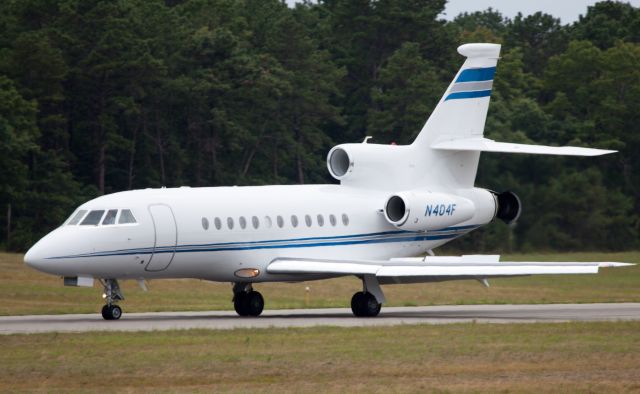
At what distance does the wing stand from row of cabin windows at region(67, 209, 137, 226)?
3720 mm

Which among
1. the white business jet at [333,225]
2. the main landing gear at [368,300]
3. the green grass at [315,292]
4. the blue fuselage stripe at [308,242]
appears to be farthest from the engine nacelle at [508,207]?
Answer: the main landing gear at [368,300]

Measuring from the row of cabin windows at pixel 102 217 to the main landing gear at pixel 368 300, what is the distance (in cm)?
552

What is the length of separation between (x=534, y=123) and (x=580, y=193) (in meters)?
15.0

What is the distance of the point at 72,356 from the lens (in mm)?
22188

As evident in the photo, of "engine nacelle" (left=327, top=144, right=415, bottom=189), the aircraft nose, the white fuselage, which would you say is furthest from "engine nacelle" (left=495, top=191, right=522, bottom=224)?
the aircraft nose

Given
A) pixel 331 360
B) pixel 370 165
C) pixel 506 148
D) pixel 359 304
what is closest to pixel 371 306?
pixel 359 304

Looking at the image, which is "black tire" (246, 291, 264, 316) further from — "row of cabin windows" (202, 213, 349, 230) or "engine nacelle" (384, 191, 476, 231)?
"engine nacelle" (384, 191, 476, 231)

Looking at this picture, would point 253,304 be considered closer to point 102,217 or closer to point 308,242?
point 308,242

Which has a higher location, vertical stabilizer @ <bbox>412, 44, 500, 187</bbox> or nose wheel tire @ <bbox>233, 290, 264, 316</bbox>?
vertical stabilizer @ <bbox>412, 44, 500, 187</bbox>

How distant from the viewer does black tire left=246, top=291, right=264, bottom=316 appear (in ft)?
107

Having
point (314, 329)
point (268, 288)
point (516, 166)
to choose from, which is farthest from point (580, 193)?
point (314, 329)

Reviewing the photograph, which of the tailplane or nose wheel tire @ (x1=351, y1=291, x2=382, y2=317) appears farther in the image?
the tailplane

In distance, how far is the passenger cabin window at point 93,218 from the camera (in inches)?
1164

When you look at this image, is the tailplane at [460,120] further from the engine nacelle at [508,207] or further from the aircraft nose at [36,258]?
the aircraft nose at [36,258]
